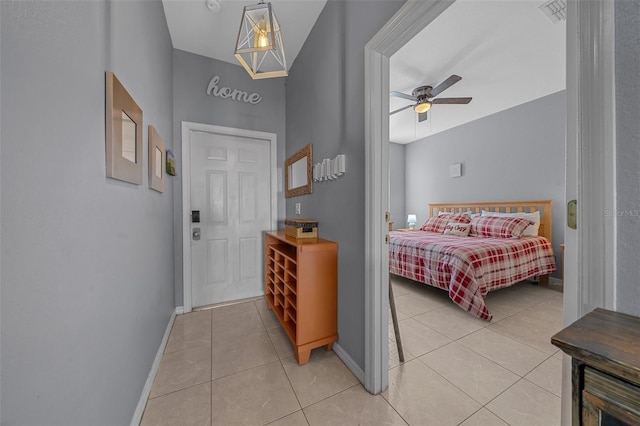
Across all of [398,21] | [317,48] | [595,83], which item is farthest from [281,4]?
[595,83]

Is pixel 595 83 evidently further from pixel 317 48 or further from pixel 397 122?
pixel 397 122

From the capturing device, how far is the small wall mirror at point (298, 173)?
215cm

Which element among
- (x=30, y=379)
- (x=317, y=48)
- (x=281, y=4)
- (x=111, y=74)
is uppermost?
(x=281, y=4)

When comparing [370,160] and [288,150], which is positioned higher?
[288,150]

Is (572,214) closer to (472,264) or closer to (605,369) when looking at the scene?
(605,369)

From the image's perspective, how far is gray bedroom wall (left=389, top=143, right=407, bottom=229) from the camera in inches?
229

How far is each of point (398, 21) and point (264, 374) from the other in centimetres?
218

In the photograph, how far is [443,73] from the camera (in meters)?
2.83

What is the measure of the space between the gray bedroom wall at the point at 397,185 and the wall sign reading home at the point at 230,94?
4.01 m

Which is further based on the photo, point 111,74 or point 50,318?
point 111,74

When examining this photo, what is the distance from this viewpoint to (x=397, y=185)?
5.93 m

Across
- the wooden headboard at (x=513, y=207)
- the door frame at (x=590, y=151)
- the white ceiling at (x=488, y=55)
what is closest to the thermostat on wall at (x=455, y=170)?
the wooden headboard at (x=513, y=207)

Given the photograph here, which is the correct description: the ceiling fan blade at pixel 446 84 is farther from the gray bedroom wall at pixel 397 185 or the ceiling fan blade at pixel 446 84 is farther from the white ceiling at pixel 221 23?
the gray bedroom wall at pixel 397 185

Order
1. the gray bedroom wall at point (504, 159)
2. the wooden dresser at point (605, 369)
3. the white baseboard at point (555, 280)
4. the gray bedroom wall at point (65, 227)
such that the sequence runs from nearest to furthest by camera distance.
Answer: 1. the wooden dresser at point (605, 369)
2. the gray bedroom wall at point (65, 227)
3. the white baseboard at point (555, 280)
4. the gray bedroom wall at point (504, 159)
